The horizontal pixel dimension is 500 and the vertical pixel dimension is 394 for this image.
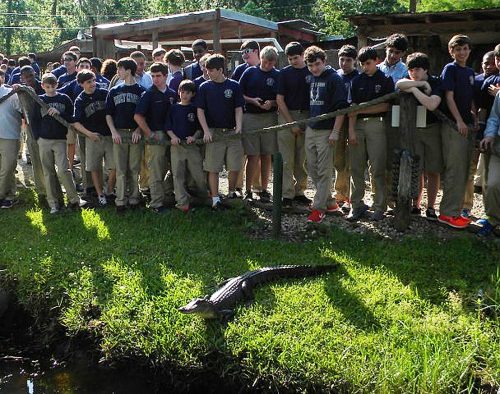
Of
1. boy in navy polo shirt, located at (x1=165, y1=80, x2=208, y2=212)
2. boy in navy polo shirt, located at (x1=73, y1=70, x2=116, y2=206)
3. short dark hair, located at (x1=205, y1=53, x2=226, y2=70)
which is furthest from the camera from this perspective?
boy in navy polo shirt, located at (x1=73, y1=70, x2=116, y2=206)

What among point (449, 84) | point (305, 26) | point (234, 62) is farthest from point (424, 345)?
point (305, 26)

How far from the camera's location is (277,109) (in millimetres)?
7441

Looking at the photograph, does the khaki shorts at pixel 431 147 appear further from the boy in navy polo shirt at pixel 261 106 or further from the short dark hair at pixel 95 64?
the short dark hair at pixel 95 64

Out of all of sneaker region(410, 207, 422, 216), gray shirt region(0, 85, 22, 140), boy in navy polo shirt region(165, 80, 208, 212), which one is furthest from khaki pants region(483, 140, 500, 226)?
gray shirt region(0, 85, 22, 140)

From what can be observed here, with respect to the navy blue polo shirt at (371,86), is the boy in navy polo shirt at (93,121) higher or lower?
lower

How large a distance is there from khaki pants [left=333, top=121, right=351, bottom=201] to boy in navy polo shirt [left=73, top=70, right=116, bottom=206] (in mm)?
2811

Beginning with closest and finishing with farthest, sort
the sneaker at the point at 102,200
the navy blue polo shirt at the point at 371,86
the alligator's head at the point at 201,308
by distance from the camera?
1. the alligator's head at the point at 201,308
2. the navy blue polo shirt at the point at 371,86
3. the sneaker at the point at 102,200

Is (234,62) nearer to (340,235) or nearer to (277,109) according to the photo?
(277,109)

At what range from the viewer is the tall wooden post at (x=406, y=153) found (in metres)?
6.21

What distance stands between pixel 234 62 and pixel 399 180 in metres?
7.75

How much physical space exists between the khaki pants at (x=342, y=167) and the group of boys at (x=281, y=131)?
1 centimetres

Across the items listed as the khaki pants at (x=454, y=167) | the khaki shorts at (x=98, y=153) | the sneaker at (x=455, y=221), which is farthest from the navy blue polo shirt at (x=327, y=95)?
the khaki shorts at (x=98, y=153)

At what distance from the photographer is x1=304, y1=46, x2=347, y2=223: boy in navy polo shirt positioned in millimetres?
6605

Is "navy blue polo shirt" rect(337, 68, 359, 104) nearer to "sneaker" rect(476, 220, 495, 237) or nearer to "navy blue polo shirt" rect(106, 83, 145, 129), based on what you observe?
"sneaker" rect(476, 220, 495, 237)
